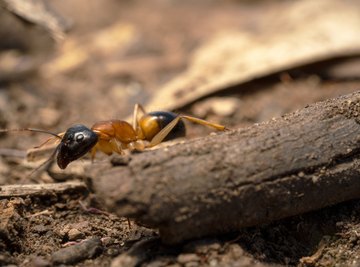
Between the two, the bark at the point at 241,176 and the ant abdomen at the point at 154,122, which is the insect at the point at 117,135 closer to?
the ant abdomen at the point at 154,122

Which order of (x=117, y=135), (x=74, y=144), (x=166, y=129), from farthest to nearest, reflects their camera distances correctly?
(x=117, y=135) → (x=166, y=129) → (x=74, y=144)

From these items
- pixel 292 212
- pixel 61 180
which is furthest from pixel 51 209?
pixel 292 212

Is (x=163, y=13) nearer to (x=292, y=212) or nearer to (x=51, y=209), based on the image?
(x=51, y=209)

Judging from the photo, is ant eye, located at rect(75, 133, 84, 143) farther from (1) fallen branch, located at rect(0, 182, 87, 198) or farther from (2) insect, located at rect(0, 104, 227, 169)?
(1) fallen branch, located at rect(0, 182, 87, 198)

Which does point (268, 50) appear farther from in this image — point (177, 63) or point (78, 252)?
point (78, 252)

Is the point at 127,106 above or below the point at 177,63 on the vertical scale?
below

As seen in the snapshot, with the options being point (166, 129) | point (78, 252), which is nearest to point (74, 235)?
point (78, 252)

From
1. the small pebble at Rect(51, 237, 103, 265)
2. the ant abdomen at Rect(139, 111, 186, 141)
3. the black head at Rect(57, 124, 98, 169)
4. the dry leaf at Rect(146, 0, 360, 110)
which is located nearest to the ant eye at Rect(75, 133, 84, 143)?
the black head at Rect(57, 124, 98, 169)
